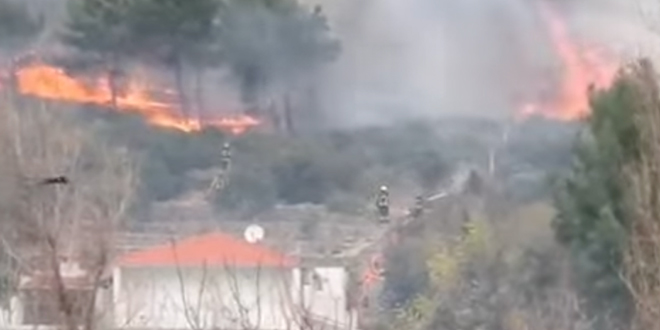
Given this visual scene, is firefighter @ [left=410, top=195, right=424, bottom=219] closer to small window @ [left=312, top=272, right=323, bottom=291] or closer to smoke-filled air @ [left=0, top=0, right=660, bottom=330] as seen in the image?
smoke-filled air @ [left=0, top=0, right=660, bottom=330]

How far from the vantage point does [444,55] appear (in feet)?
31.8

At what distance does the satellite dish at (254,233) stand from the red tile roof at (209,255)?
45mm

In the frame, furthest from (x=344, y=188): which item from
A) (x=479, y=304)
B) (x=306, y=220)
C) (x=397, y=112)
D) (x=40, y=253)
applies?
(x=40, y=253)

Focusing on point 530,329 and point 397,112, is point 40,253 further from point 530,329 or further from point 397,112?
point 397,112

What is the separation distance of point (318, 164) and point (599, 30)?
1.90 meters

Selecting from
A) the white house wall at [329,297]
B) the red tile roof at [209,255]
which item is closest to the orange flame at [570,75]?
the white house wall at [329,297]

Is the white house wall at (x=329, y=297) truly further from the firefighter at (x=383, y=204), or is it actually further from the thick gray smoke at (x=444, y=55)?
the thick gray smoke at (x=444, y=55)

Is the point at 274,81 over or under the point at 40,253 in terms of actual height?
over

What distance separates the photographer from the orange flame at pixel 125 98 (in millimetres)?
9211

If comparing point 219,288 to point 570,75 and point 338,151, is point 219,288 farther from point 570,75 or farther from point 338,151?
point 570,75

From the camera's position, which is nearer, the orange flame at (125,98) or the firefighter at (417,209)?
the firefighter at (417,209)

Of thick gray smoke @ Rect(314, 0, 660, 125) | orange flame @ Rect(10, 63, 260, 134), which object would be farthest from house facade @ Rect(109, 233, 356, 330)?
thick gray smoke @ Rect(314, 0, 660, 125)

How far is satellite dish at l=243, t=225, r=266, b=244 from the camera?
8.20 m

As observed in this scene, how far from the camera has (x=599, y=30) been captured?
9.43m
